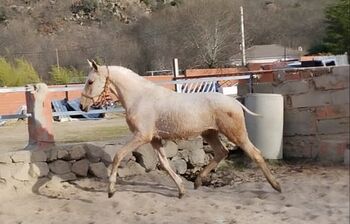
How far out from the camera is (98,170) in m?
7.49

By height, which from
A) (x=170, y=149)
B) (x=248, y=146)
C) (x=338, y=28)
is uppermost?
(x=338, y=28)

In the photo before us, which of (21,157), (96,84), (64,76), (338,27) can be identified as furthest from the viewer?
(64,76)

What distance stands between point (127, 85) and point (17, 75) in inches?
886

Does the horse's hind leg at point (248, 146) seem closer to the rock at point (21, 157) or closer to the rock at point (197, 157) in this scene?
the rock at point (197, 157)

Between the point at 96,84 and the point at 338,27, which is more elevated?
the point at 338,27

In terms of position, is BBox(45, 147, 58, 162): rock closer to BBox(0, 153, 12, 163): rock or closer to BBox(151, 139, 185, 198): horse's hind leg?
BBox(0, 153, 12, 163): rock

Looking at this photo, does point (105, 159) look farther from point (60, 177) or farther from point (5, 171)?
point (5, 171)

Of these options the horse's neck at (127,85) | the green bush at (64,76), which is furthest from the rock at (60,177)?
the green bush at (64,76)

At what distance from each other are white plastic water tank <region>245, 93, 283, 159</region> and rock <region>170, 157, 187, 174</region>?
147 cm

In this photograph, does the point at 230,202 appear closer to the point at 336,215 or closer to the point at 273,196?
the point at 273,196

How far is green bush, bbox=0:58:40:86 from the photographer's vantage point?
27266 mm

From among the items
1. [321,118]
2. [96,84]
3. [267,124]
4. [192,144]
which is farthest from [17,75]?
[321,118]

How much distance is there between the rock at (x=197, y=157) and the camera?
845 centimetres

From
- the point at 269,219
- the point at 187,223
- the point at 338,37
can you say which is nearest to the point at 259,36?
the point at 338,37
